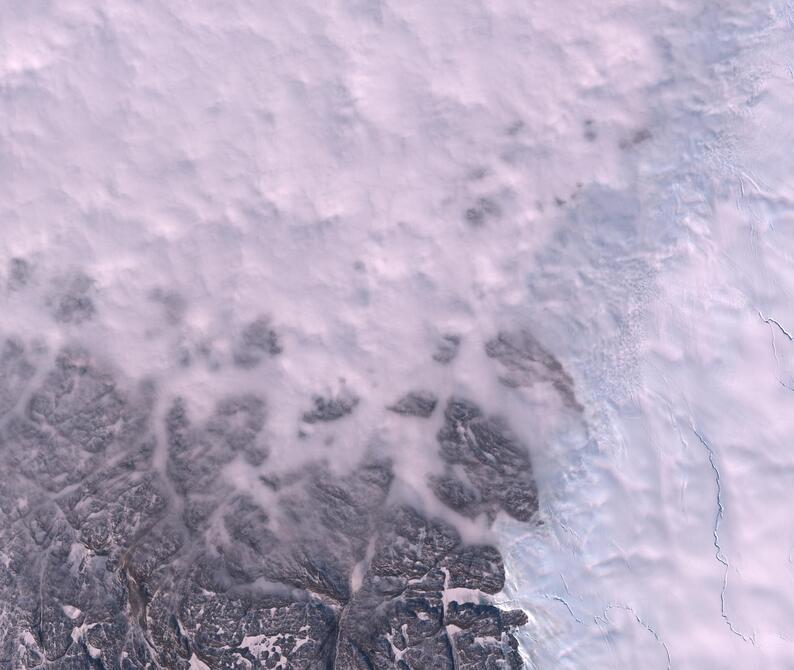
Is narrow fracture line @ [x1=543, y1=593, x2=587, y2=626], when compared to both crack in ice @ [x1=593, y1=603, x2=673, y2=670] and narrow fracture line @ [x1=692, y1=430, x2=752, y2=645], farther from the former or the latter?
narrow fracture line @ [x1=692, y1=430, x2=752, y2=645]

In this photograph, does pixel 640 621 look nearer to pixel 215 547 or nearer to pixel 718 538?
pixel 718 538

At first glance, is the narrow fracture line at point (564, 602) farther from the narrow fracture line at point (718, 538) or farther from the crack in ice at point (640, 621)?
the narrow fracture line at point (718, 538)

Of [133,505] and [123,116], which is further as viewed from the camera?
[123,116]

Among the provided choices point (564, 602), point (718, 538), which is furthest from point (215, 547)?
point (718, 538)

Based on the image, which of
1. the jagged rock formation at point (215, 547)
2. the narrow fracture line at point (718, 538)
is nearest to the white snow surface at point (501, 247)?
the narrow fracture line at point (718, 538)

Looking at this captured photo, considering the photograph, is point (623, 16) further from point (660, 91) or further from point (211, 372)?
point (211, 372)

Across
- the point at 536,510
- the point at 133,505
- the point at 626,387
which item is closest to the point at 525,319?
the point at 626,387

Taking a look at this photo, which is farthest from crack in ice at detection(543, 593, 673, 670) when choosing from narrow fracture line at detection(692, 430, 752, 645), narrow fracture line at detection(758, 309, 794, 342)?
narrow fracture line at detection(758, 309, 794, 342)
